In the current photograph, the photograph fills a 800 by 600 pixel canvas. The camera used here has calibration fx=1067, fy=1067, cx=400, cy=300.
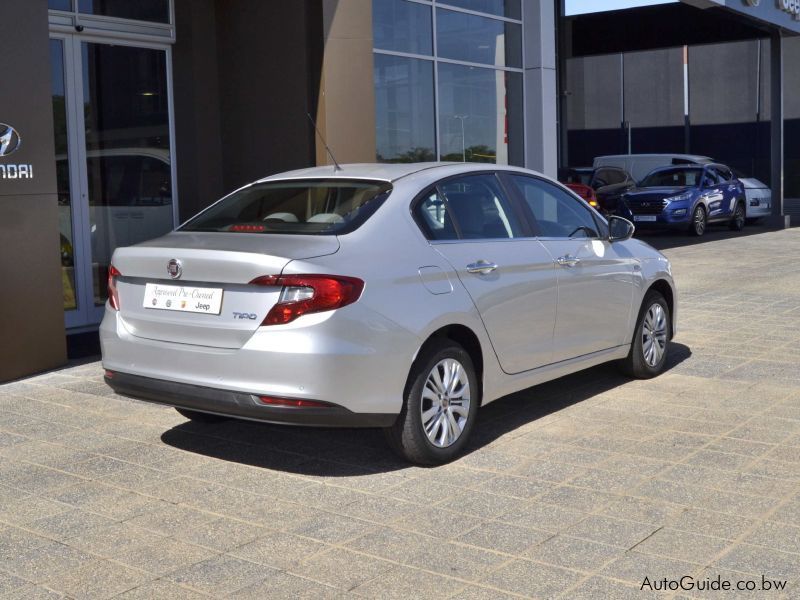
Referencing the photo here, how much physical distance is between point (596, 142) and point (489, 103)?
34.9m

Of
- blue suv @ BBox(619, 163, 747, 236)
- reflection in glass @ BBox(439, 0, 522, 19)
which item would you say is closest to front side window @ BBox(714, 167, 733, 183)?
blue suv @ BBox(619, 163, 747, 236)

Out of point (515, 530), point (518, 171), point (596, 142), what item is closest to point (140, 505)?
point (515, 530)

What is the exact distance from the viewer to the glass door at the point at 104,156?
10.0m

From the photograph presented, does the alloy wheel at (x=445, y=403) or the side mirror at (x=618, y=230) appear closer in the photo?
the alloy wheel at (x=445, y=403)

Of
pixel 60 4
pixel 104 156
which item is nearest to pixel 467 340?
pixel 104 156

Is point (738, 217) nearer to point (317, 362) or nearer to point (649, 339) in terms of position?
point (649, 339)

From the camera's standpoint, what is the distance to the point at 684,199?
23438mm

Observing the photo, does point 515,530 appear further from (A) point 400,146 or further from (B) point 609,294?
(A) point 400,146

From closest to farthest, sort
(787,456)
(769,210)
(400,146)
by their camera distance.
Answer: (787,456)
(400,146)
(769,210)

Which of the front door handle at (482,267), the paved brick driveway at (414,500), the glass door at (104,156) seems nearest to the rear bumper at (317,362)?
the paved brick driveway at (414,500)

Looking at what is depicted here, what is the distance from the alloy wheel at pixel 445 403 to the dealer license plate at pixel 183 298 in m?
1.15

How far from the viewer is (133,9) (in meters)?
10.6

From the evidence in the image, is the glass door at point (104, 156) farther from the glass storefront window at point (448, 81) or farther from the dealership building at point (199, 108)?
the glass storefront window at point (448, 81)

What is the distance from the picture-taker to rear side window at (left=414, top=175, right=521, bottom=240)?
19.1ft
